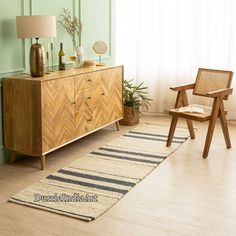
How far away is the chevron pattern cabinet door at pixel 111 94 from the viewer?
4.41m

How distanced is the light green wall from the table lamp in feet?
0.51

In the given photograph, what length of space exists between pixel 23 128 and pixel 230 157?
1906 millimetres

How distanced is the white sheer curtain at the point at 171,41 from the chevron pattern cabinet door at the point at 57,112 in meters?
2.08

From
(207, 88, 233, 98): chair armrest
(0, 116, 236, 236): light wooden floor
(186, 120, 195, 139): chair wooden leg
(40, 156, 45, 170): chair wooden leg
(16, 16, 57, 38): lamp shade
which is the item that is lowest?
(0, 116, 236, 236): light wooden floor

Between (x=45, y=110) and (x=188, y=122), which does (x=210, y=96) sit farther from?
(x=45, y=110)

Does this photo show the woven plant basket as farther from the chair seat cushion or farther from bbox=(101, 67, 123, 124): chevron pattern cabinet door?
the chair seat cushion

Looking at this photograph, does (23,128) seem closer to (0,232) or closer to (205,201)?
(0,232)

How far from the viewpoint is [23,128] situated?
139 inches

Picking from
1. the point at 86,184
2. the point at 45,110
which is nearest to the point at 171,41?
the point at 45,110

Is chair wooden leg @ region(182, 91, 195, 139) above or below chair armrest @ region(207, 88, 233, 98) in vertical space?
below

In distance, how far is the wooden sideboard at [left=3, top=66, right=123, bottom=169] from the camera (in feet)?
11.3

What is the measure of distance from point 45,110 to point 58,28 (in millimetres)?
1181

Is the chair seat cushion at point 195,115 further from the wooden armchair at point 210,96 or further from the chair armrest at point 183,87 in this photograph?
the chair armrest at point 183,87

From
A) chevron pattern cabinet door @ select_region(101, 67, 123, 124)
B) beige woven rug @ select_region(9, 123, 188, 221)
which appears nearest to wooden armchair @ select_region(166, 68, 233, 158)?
beige woven rug @ select_region(9, 123, 188, 221)
